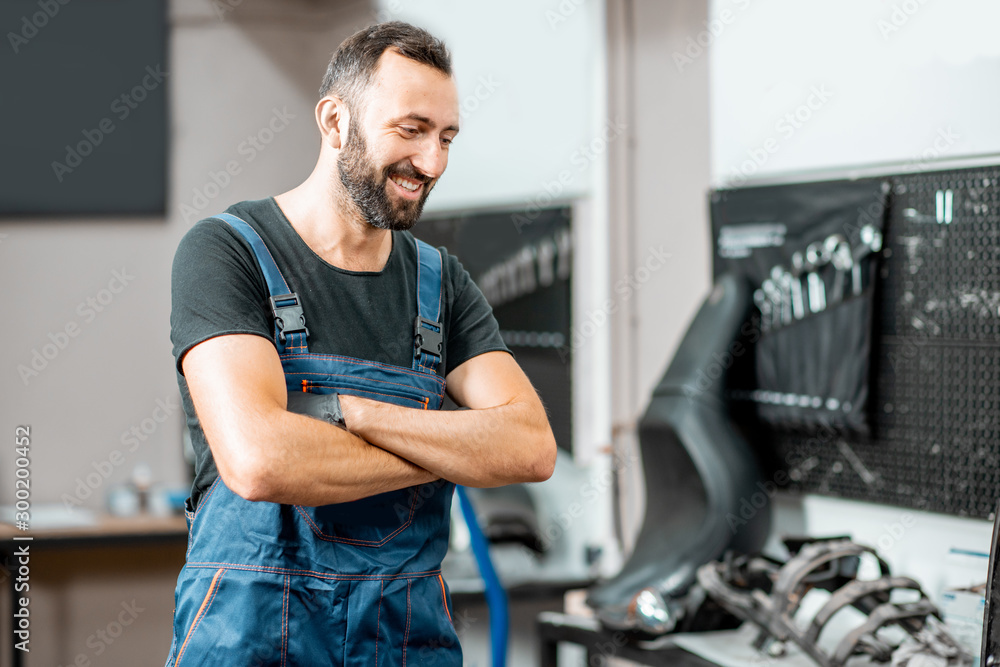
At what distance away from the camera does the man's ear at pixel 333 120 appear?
5.26 feet

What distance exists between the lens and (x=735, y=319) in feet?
9.80

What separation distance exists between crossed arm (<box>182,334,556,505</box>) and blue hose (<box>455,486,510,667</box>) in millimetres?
1277

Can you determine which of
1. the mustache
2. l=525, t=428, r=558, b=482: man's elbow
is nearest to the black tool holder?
l=525, t=428, r=558, b=482: man's elbow

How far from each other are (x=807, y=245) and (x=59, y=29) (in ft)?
11.6

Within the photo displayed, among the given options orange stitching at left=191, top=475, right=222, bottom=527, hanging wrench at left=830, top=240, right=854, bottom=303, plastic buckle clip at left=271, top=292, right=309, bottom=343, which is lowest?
orange stitching at left=191, top=475, right=222, bottom=527

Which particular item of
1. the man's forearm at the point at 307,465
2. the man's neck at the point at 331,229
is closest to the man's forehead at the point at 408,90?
the man's neck at the point at 331,229

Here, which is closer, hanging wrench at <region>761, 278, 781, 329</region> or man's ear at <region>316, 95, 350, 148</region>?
man's ear at <region>316, 95, 350, 148</region>

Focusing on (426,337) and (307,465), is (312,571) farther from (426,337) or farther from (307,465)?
(426,337)

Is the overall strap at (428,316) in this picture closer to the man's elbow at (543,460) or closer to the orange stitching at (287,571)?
the man's elbow at (543,460)

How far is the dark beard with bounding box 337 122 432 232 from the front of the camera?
5.08 ft

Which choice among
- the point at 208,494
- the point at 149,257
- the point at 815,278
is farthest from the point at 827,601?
the point at 149,257

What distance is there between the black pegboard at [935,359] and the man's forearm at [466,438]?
4.36ft

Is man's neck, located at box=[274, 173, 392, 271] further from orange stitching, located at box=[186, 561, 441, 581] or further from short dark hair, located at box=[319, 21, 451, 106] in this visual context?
orange stitching, located at box=[186, 561, 441, 581]

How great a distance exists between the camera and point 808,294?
2889 millimetres
